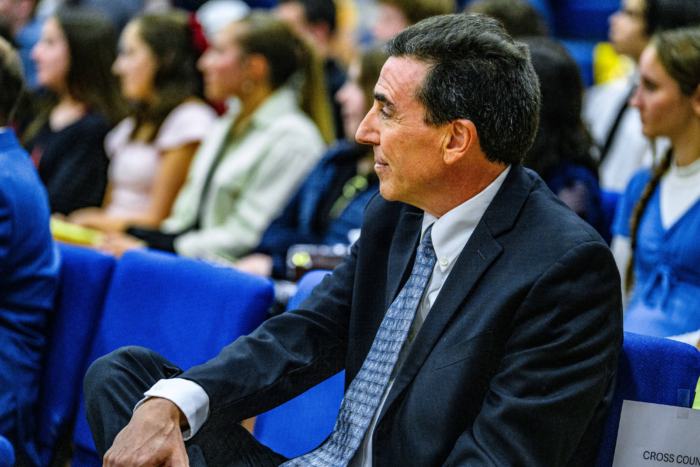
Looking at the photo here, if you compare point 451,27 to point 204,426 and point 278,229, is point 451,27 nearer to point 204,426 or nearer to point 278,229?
point 204,426

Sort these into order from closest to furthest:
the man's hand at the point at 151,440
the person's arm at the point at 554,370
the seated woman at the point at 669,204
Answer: the person's arm at the point at 554,370
the man's hand at the point at 151,440
the seated woman at the point at 669,204

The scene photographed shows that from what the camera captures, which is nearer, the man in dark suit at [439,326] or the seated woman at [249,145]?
the man in dark suit at [439,326]

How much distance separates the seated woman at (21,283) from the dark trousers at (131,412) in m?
0.65

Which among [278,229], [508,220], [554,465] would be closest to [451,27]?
[508,220]

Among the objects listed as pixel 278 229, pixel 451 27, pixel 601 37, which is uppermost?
pixel 451 27

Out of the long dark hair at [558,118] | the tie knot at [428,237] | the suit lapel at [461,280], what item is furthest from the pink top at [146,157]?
the suit lapel at [461,280]

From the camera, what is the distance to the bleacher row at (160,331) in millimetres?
1649

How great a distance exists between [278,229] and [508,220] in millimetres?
1784

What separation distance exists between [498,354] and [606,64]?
3.97 metres

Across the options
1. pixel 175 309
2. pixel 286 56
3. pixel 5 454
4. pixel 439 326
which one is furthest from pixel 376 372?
pixel 286 56

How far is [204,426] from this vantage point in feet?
4.56

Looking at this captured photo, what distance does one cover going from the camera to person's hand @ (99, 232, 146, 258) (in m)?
2.90

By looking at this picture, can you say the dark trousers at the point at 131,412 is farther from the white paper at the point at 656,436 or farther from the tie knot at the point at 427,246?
the white paper at the point at 656,436

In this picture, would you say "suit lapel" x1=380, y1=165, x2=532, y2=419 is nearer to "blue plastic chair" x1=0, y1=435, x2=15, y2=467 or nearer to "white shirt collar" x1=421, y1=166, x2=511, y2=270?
A: "white shirt collar" x1=421, y1=166, x2=511, y2=270
